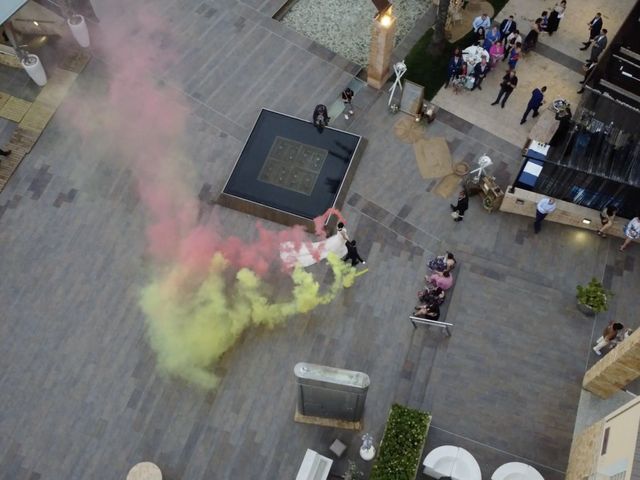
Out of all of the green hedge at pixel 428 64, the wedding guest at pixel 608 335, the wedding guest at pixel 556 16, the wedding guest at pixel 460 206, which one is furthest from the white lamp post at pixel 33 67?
the wedding guest at pixel 608 335

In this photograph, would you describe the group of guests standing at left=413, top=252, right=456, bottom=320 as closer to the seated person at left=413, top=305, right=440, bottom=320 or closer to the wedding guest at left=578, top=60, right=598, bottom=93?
the seated person at left=413, top=305, right=440, bottom=320

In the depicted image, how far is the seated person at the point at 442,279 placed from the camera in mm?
18609

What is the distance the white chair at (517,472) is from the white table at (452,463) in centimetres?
54

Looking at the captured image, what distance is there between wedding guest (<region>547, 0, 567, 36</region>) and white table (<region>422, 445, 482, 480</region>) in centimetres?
1624

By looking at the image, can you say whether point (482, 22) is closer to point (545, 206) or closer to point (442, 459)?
point (545, 206)

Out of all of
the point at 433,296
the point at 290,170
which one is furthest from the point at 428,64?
the point at 433,296

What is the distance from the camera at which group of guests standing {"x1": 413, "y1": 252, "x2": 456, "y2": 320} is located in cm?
1830

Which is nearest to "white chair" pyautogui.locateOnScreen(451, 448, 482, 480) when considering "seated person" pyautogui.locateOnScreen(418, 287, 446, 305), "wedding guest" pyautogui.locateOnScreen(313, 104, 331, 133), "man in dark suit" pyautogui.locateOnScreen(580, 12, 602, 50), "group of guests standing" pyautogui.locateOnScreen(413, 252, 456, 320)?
"group of guests standing" pyautogui.locateOnScreen(413, 252, 456, 320)

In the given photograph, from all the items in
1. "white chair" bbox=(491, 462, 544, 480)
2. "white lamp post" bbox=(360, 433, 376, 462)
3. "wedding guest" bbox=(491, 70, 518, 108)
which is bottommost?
"white lamp post" bbox=(360, 433, 376, 462)

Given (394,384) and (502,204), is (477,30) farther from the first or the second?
(394,384)

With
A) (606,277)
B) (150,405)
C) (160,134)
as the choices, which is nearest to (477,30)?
(606,277)

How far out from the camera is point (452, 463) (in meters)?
15.9

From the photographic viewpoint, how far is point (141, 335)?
742 inches

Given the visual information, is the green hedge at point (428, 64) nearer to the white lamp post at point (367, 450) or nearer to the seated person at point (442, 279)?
the seated person at point (442, 279)
